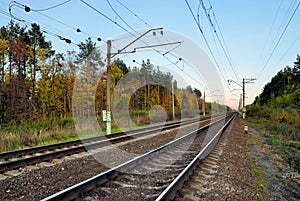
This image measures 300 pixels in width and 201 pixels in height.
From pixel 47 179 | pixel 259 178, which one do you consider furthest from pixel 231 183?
pixel 47 179

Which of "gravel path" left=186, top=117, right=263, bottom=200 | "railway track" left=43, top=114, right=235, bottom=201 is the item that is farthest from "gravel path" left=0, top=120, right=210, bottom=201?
"gravel path" left=186, top=117, right=263, bottom=200

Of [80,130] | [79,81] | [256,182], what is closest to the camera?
[256,182]

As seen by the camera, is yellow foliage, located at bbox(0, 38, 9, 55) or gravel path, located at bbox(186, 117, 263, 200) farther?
yellow foliage, located at bbox(0, 38, 9, 55)

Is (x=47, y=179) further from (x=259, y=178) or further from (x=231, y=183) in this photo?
(x=259, y=178)

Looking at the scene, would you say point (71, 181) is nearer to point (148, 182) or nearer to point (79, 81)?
point (148, 182)

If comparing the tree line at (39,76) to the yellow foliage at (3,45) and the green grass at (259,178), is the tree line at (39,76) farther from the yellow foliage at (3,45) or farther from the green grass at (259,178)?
the green grass at (259,178)

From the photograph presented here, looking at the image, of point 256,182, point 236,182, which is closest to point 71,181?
point 236,182

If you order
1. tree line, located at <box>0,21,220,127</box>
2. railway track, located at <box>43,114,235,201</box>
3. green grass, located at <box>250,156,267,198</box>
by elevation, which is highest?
tree line, located at <box>0,21,220,127</box>

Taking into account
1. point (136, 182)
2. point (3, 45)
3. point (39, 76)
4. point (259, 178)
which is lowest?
point (259, 178)

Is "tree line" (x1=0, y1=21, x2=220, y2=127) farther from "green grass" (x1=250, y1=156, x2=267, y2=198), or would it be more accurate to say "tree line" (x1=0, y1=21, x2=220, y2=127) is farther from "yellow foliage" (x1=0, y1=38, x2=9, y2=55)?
"green grass" (x1=250, y1=156, x2=267, y2=198)

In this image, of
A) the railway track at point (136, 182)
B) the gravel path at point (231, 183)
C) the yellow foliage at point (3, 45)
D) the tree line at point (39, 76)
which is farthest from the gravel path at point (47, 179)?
the yellow foliage at point (3, 45)

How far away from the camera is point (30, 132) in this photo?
13.9 m

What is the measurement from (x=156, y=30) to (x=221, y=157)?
26.8 ft

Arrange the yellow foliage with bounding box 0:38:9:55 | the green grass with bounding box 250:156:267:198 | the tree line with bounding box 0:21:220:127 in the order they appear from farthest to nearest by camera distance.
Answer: the yellow foliage with bounding box 0:38:9:55
the tree line with bounding box 0:21:220:127
the green grass with bounding box 250:156:267:198
